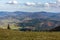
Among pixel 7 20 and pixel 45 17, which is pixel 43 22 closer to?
pixel 45 17

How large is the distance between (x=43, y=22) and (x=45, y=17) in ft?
1.14

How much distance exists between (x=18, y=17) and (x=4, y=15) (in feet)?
2.83

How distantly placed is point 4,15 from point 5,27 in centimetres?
73

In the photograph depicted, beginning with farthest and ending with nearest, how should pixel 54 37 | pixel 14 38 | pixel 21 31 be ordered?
pixel 21 31, pixel 54 37, pixel 14 38

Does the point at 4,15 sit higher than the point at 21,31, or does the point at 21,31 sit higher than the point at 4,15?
→ the point at 4,15

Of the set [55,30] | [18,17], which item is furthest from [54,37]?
[18,17]

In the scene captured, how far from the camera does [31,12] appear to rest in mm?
9805

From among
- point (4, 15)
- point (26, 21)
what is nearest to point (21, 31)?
point (26, 21)

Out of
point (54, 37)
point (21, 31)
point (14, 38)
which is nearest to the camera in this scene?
point (14, 38)

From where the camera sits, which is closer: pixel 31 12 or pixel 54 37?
pixel 54 37

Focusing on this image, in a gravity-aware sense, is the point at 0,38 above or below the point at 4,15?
below

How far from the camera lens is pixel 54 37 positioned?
330 inches

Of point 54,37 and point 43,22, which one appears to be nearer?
point 54,37

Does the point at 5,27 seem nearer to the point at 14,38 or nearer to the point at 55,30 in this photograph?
the point at 14,38
